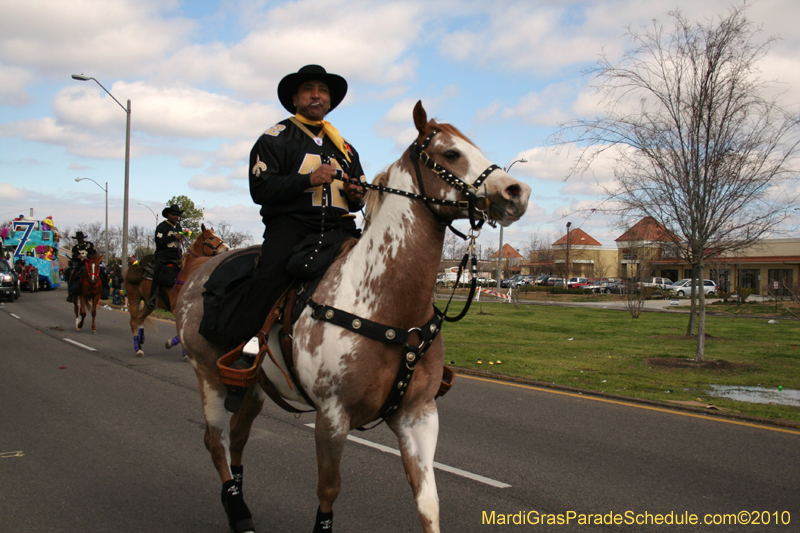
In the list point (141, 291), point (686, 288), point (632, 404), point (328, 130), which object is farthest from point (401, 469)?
point (686, 288)

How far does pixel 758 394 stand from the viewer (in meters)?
8.94

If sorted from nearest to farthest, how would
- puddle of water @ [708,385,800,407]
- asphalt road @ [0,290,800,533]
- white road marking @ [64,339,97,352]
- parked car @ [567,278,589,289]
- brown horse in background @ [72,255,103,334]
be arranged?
asphalt road @ [0,290,800,533], puddle of water @ [708,385,800,407], white road marking @ [64,339,97,352], brown horse in background @ [72,255,103,334], parked car @ [567,278,589,289]

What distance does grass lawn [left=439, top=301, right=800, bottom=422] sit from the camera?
935cm

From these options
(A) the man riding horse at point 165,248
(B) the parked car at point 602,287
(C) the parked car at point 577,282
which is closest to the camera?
(A) the man riding horse at point 165,248

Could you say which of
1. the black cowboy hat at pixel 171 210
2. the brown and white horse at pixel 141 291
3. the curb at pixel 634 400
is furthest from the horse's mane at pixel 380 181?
the black cowboy hat at pixel 171 210

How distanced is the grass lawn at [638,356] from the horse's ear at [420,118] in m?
6.79

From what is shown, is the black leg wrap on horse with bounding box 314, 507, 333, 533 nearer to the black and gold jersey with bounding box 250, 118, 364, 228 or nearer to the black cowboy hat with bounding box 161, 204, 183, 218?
the black and gold jersey with bounding box 250, 118, 364, 228

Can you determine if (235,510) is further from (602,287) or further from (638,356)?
(602,287)

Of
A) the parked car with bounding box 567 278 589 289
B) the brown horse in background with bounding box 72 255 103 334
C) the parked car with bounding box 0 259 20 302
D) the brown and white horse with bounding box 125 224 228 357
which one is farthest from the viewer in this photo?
the parked car with bounding box 567 278 589 289

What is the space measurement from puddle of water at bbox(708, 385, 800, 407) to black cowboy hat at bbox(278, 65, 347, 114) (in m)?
7.74

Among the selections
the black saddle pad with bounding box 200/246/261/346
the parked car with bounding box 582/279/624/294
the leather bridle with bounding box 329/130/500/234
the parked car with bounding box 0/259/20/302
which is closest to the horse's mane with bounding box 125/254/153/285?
the black saddle pad with bounding box 200/246/261/346

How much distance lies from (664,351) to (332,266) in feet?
42.0

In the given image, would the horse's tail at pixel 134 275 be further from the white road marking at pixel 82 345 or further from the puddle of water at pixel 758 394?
the puddle of water at pixel 758 394

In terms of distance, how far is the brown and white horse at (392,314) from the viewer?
2.86 metres
